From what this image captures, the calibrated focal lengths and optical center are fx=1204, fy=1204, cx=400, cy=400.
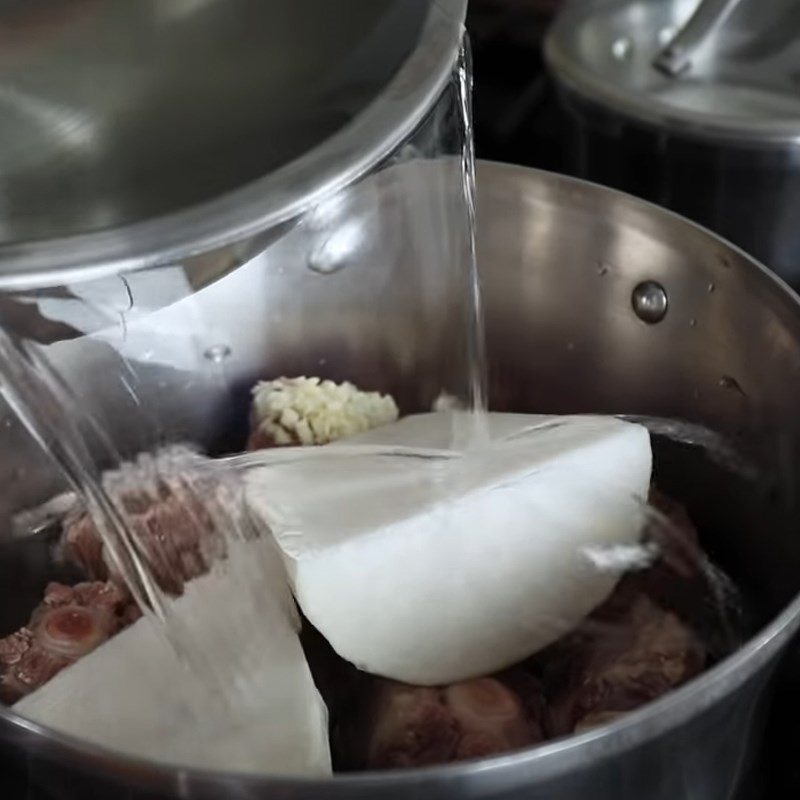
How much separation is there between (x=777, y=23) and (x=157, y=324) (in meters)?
0.63

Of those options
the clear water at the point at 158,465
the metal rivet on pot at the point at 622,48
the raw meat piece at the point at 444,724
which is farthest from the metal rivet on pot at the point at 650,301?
the metal rivet on pot at the point at 622,48

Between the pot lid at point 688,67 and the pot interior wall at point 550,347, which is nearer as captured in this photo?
the pot interior wall at point 550,347

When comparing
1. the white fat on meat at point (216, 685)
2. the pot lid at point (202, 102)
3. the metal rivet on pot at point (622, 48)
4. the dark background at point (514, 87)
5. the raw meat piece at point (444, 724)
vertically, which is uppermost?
the pot lid at point (202, 102)

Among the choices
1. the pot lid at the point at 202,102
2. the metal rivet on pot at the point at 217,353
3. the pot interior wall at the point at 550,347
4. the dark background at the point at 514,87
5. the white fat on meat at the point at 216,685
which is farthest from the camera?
the dark background at the point at 514,87

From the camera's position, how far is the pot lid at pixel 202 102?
42cm

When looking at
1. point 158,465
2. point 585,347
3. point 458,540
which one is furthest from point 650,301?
point 158,465

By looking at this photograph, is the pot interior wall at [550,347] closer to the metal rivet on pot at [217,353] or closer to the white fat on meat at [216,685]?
the metal rivet on pot at [217,353]

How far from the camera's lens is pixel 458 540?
2.14 feet

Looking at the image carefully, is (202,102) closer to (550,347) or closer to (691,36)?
(550,347)

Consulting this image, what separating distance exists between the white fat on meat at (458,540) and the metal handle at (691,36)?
1.41 ft

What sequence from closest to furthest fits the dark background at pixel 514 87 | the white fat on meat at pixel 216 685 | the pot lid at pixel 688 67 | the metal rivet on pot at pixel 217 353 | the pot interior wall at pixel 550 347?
1. the white fat on meat at pixel 216 685
2. the pot interior wall at pixel 550 347
3. the metal rivet on pot at pixel 217 353
4. the pot lid at pixel 688 67
5. the dark background at pixel 514 87

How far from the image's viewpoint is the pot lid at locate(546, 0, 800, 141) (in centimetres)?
93

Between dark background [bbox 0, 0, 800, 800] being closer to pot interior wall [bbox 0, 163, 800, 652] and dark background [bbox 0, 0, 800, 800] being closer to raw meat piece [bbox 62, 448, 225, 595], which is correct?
pot interior wall [bbox 0, 163, 800, 652]

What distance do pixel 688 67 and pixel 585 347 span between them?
36cm
